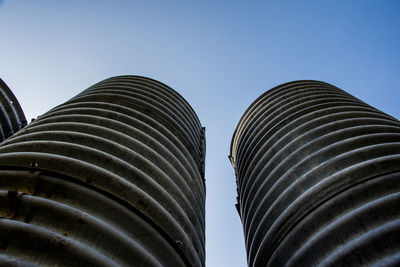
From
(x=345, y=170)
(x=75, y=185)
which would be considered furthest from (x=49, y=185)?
(x=345, y=170)

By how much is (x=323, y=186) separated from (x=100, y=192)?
3.92m

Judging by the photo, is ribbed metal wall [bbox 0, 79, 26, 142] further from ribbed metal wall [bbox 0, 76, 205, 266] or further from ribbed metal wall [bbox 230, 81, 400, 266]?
ribbed metal wall [bbox 230, 81, 400, 266]

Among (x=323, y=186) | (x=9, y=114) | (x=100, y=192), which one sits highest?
(x=9, y=114)

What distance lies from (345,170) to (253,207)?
348 centimetres

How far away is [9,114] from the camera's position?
13.8 metres

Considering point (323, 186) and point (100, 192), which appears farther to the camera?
point (323, 186)

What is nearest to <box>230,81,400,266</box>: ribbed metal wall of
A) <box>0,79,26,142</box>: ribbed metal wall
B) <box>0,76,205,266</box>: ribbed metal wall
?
<box>0,76,205,266</box>: ribbed metal wall

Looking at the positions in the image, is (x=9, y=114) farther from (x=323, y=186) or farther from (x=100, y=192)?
(x=323, y=186)

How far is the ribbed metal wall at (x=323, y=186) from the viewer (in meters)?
4.79

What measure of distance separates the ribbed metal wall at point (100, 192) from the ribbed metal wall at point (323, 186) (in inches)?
66.5

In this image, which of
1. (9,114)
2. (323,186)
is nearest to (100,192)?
(323,186)

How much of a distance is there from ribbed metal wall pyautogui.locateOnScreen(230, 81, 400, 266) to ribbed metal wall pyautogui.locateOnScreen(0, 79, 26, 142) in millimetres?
9575

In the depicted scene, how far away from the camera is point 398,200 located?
489 cm

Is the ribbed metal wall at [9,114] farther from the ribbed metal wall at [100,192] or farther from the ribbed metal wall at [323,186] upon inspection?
the ribbed metal wall at [323,186]
